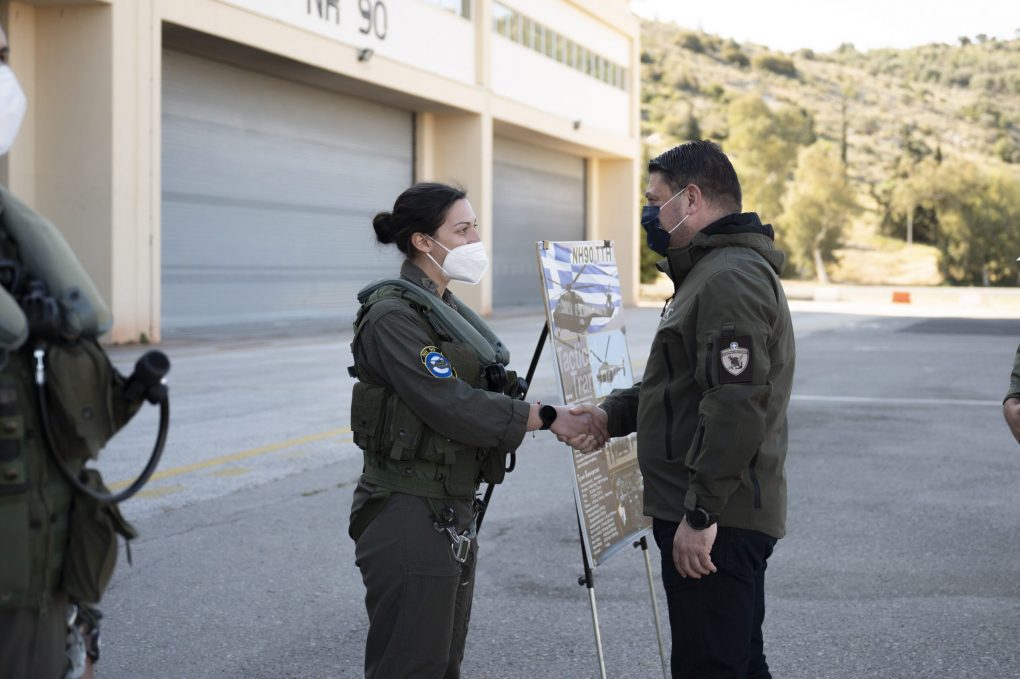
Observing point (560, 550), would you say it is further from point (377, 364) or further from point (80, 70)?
point (80, 70)

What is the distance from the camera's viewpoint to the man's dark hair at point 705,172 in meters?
3.38

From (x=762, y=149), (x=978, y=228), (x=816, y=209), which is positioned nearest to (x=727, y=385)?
(x=816, y=209)

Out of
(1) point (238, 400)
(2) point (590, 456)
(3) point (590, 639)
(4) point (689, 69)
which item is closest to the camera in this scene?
(2) point (590, 456)

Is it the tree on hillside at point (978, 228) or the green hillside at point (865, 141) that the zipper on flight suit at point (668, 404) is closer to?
the green hillside at point (865, 141)

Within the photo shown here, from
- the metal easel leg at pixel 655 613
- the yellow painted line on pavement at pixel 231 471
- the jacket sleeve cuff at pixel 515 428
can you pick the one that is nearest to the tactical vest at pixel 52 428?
the jacket sleeve cuff at pixel 515 428

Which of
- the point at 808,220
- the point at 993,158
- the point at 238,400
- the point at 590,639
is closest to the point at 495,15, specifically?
the point at 238,400

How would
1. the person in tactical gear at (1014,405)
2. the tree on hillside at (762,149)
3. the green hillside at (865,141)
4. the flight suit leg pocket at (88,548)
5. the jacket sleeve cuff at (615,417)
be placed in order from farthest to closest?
the tree on hillside at (762,149), the green hillside at (865,141), the person in tactical gear at (1014,405), the jacket sleeve cuff at (615,417), the flight suit leg pocket at (88,548)

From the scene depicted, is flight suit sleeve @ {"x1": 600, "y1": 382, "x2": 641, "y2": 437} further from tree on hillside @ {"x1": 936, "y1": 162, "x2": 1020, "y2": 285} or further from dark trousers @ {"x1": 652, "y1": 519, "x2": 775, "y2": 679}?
tree on hillside @ {"x1": 936, "y1": 162, "x2": 1020, "y2": 285}

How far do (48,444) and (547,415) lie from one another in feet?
5.53

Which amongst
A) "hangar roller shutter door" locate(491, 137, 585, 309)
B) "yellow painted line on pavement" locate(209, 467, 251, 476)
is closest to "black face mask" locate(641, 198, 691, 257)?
"yellow painted line on pavement" locate(209, 467, 251, 476)

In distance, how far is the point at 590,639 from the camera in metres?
5.05

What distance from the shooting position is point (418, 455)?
128 inches

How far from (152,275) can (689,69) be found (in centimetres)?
14091

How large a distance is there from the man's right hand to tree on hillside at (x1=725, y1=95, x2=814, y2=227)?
221 ft
